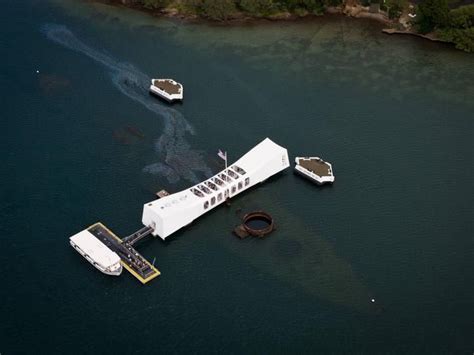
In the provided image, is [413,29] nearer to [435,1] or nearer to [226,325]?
[435,1]

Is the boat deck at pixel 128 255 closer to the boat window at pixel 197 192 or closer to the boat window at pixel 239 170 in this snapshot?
the boat window at pixel 197 192

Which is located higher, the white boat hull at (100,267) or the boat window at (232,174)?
the boat window at (232,174)

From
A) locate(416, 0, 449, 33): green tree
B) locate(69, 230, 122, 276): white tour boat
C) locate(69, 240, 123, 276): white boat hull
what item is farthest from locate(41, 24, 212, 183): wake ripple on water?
locate(416, 0, 449, 33): green tree

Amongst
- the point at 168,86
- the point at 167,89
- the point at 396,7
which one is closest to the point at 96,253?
the point at 167,89

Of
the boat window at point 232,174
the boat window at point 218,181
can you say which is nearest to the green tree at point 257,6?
the boat window at point 232,174

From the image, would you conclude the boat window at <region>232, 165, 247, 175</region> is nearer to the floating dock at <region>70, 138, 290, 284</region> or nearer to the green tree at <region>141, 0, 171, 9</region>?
the floating dock at <region>70, 138, 290, 284</region>

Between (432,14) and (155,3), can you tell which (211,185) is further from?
(432,14)

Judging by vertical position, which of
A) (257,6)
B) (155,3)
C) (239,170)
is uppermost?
(257,6)
